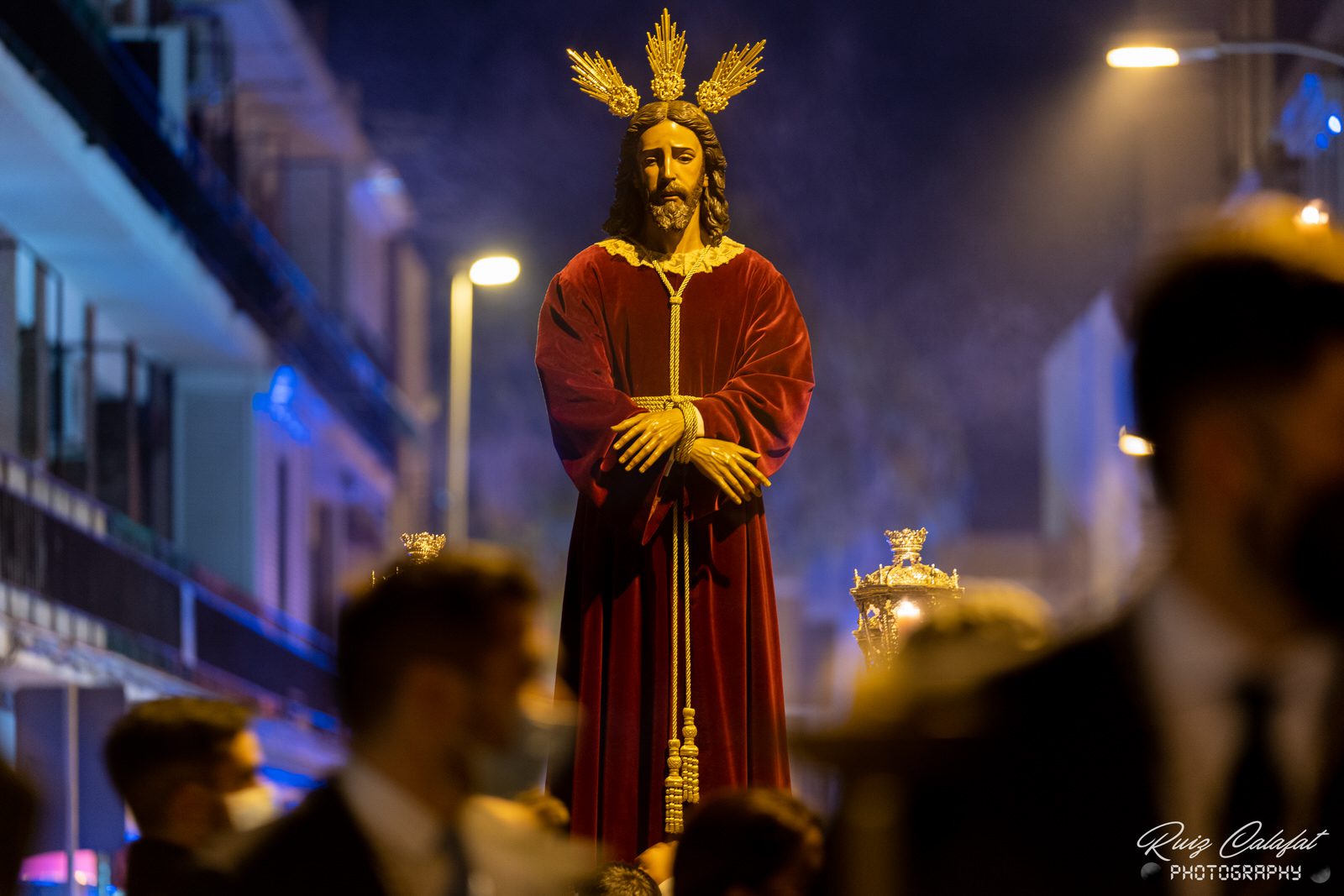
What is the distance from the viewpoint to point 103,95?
17516 millimetres

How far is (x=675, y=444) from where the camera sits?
557cm

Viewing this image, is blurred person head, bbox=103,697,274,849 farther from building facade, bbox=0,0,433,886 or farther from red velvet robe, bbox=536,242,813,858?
building facade, bbox=0,0,433,886

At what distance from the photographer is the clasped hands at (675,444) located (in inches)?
217

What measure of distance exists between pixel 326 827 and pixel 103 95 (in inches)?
620

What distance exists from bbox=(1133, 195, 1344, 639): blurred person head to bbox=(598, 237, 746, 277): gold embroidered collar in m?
3.71

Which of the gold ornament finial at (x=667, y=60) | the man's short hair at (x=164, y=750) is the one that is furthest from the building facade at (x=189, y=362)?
the man's short hair at (x=164, y=750)

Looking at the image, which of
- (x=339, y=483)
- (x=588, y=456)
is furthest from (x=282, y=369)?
(x=588, y=456)

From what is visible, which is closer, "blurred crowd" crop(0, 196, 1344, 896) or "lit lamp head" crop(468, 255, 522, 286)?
"blurred crowd" crop(0, 196, 1344, 896)

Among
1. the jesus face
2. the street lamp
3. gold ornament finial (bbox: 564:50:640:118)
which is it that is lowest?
the jesus face

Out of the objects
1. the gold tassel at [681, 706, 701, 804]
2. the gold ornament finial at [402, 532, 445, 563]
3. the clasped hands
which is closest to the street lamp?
the gold ornament finial at [402, 532, 445, 563]

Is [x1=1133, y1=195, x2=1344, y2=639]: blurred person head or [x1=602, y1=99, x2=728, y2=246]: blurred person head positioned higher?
[x1=602, y1=99, x2=728, y2=246]: blurred person head

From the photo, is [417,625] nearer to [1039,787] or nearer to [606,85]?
[1039,787]

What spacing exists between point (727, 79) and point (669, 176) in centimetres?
51

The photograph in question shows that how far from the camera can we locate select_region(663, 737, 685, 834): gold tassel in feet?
18.1
